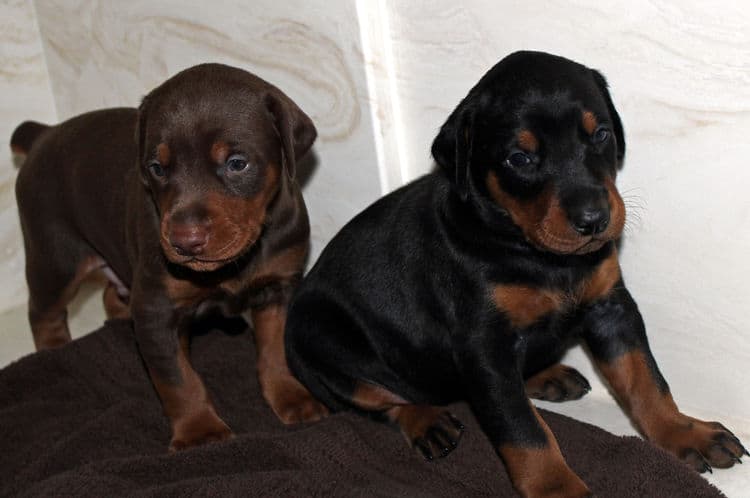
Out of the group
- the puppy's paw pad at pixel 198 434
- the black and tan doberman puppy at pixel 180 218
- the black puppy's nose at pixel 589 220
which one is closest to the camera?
the black puppy's nose at pixel 589 220

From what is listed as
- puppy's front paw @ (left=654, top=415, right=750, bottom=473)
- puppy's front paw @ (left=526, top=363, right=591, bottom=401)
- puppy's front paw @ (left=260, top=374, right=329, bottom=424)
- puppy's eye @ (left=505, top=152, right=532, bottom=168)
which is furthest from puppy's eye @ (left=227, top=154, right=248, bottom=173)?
puppy's front paw @ (left=654, top=415, right=750, bottom=473)

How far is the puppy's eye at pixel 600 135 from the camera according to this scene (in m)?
3.08

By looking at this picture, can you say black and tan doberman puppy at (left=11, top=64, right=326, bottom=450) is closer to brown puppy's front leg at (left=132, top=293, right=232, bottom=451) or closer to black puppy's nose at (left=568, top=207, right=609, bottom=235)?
brown puppy's front leg at (left=132, top=293, right=232, bottom=451)

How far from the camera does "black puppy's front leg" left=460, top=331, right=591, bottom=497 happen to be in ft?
10.6

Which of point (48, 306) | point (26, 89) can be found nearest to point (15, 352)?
point (48, 306)

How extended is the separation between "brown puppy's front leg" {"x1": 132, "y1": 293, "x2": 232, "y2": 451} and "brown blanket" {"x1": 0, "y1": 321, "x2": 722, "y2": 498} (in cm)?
12

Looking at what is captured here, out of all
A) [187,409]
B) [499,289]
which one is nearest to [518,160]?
[499,289]

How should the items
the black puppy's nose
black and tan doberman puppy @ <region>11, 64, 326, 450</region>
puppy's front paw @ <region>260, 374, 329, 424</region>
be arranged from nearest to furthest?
the black puppy's nose < black and tan doberman puppy @ <region>11, 64, 326, 450</region> < puppy's front paw @ <region>260, 374, 329, 424</region>

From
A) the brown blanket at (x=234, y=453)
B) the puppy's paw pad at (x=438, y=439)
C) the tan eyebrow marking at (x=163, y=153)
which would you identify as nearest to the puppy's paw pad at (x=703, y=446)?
the brown blanket at (x=234, y=453)

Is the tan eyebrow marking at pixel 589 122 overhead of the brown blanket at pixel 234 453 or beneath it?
overhead

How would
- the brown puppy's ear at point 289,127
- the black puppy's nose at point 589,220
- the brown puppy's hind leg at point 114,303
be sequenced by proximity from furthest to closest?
the brown puppy's hind leg at point 114,303
the brown puppy's ear at point 289,127
the black puppy's nose at point 589,220

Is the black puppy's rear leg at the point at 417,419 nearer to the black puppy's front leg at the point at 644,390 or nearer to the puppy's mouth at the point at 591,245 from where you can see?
the black puppy's front leg at the point at 644,390

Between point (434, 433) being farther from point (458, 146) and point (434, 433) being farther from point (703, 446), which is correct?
point (458, 146)

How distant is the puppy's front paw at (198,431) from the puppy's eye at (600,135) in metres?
1.67
